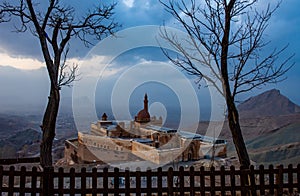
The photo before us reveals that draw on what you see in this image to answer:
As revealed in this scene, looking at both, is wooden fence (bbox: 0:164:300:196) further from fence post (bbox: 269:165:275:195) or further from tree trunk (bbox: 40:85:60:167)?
tree trunk (bbox: 40:85:60:167)

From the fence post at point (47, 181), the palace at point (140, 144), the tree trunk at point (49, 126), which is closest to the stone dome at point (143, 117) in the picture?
the palace at point (140, 144)

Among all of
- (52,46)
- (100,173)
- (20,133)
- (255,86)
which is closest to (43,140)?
(100,173)

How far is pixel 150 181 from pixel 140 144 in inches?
352

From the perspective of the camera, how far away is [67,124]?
744 cm

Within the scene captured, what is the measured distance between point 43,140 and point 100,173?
1.60 m

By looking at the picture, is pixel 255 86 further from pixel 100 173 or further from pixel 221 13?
pixel 100 173

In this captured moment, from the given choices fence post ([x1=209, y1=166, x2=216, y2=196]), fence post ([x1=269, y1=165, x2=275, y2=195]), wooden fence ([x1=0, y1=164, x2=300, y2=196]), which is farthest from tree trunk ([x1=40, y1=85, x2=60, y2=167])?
fence post ([x1=269, y1=165, x2=275, y2=195])

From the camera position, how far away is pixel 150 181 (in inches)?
156

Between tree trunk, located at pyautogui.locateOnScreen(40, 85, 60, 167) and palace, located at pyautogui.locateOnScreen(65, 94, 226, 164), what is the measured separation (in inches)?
243

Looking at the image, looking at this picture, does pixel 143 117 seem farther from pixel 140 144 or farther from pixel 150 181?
pixel 150 181

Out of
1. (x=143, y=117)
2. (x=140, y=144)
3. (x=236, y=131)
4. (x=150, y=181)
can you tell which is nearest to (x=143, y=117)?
(x=143, y=117)

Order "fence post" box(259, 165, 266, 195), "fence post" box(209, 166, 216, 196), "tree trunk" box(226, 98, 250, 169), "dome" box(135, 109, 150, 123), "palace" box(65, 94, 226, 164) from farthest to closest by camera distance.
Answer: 1. "dome" box(135, 109, 150, 123)
2. "palace" box(65, 94, 226, 164)
3. "tree trunk" box(226, 98, 250, 169)
4. "fence post" box(259, 165, 266, 195)
5. "fence post" box(209, 166, 216, 196)

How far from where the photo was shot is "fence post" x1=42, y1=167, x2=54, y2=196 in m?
3.87

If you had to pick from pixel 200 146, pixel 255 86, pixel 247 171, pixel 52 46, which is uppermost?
pixel 52 46
